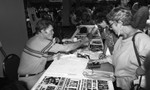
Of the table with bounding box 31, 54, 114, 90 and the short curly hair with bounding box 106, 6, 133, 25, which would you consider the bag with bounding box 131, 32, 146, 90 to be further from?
the short curly hair with bounding box 106, 6, 133, 25

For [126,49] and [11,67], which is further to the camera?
[11,67]

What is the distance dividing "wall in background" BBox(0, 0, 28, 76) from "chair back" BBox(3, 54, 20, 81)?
1.73 m

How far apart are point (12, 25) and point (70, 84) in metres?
2.76

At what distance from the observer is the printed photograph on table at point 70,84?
1.63 metres

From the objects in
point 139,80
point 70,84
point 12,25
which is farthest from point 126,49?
point 12,25

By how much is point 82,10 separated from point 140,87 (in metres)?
4.12

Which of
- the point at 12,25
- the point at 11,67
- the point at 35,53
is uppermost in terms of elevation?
the point at 12,25

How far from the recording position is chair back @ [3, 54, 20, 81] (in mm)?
2176

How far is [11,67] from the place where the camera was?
Result: 2.27 metres

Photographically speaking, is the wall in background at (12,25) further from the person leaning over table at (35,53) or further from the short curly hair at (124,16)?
the short curly hair at (124,16)

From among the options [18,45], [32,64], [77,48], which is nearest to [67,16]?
[18,45]

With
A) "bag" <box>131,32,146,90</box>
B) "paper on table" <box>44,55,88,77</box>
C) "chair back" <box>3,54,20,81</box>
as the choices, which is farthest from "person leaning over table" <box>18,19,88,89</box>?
"bag" <box>131,32,146,90</box>

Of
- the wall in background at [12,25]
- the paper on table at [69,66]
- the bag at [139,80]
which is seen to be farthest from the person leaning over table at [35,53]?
the wall in background at [12,25]

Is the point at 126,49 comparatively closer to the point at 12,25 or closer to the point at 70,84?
the point at 70,84
